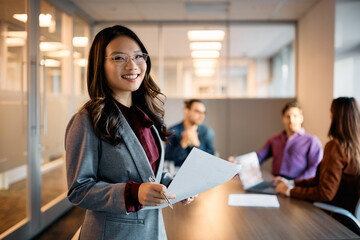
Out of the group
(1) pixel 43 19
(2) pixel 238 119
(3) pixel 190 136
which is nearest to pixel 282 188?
(3) pixel 190 136

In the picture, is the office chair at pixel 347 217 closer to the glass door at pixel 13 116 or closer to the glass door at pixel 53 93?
the glass door at pixel 13 116

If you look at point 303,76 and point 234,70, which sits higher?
point 234,70

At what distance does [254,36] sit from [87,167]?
5.85m

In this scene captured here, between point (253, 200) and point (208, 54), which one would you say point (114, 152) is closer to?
point (253, 200)

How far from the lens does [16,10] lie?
2982 mm

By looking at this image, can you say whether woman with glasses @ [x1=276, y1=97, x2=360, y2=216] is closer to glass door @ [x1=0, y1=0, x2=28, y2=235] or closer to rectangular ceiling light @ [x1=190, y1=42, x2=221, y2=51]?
glass door @ [x1=0, y1=0, x2=28, y2=235]

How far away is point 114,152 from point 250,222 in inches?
41.6

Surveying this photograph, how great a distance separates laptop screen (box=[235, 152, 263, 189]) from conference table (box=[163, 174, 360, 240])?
0.33 metres

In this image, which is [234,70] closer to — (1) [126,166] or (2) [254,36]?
(2) [254,36]

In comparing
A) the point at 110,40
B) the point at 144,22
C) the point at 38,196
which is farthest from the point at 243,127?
the point at 110,40

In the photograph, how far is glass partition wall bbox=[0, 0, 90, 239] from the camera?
9.21 feet

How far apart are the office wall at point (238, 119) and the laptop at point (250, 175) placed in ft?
9.83

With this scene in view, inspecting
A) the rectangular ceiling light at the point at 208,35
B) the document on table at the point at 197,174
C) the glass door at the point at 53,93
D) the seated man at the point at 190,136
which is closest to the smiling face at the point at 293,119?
the seated man at the point at 190,136

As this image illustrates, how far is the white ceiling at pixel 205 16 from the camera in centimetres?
445
